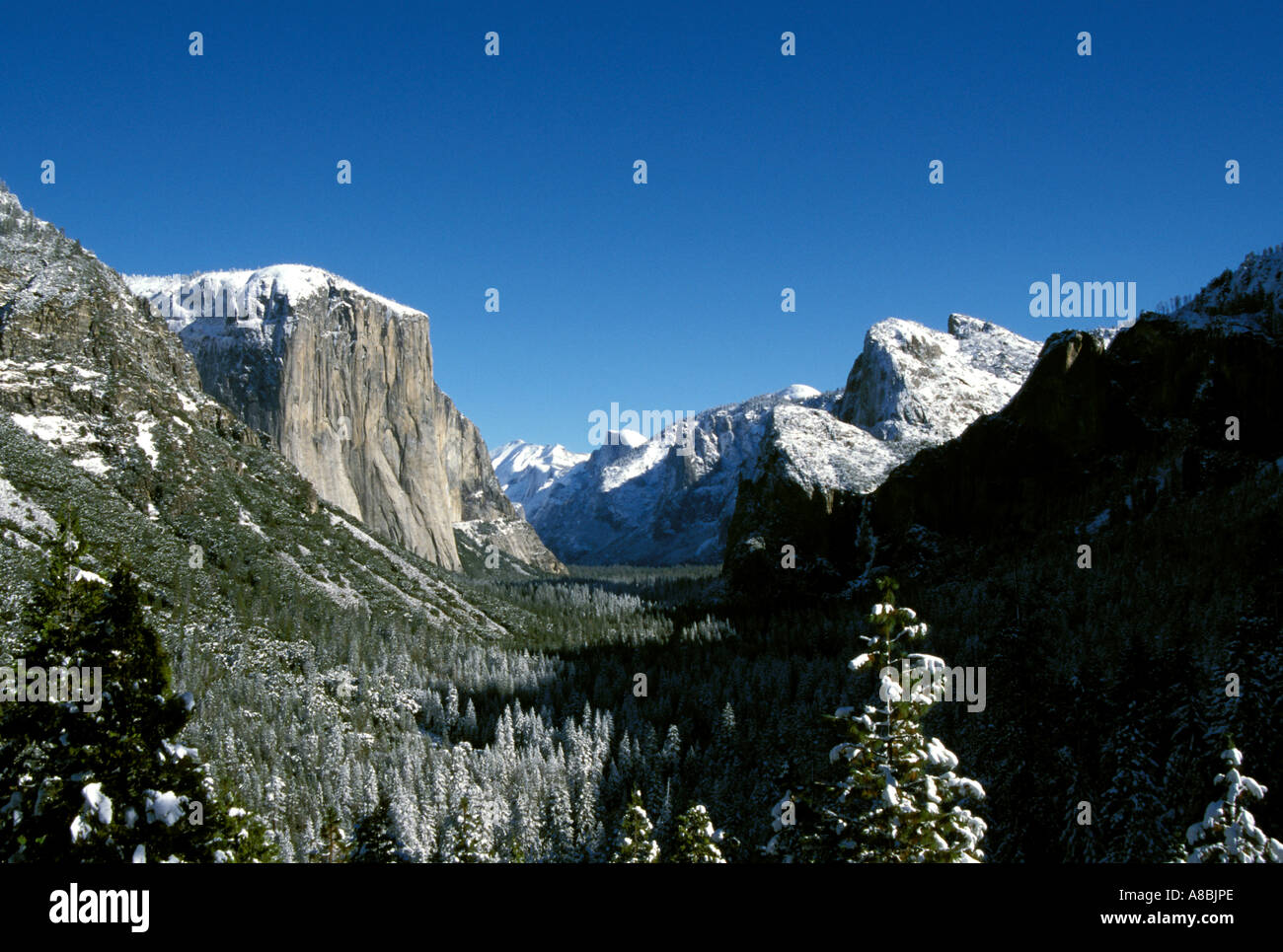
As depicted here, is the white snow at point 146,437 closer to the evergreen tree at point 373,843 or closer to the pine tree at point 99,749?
the evergreen tree at point 373,843

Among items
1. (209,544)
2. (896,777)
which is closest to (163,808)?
(896,777)

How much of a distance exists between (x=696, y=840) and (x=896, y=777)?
16110 millimetres

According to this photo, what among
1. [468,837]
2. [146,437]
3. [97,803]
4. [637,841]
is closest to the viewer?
[97,803]

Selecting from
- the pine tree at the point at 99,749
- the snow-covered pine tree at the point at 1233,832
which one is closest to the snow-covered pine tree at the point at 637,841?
the pine tree at the point at 99,749

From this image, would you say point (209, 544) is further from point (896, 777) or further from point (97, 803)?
point (896, 777)

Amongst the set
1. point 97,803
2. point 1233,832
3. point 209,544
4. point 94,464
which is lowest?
point 1233,832

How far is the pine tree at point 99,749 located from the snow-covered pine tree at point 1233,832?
1867 centimetres

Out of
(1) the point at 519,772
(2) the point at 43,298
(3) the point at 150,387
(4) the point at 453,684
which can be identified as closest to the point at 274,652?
(4) the point at 453,684

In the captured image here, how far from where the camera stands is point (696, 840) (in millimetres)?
28453

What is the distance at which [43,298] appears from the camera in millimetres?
164875

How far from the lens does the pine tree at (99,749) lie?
567 inches

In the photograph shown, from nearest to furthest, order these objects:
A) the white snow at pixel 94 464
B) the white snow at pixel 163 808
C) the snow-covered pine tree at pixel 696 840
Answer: the white snow at pixel 163 808 < the snow-covered pine tree at pixel 696 840 < the white snow at pixel 94 464
